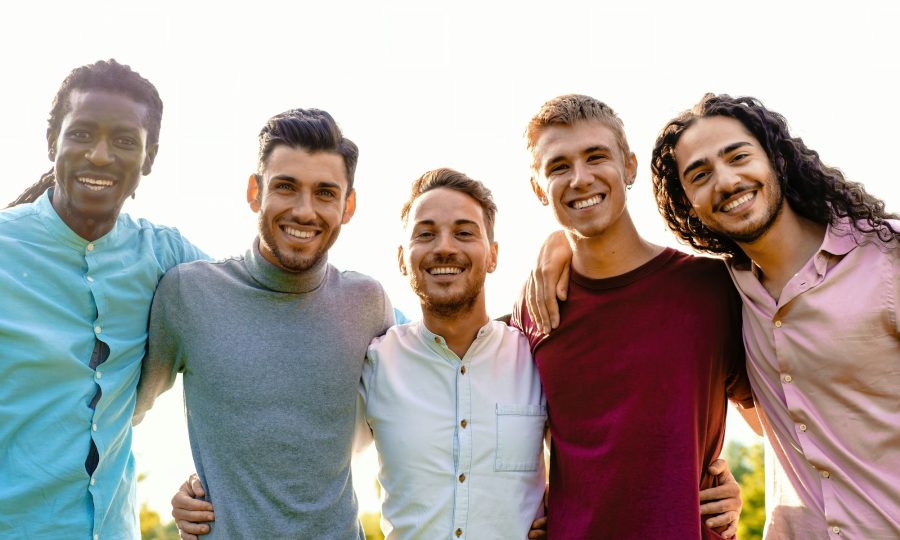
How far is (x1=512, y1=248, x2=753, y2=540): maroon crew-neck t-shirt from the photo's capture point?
3.52 m

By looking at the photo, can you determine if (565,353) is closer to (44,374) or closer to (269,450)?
(269,450)

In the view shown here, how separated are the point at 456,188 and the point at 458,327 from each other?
0.87 meters

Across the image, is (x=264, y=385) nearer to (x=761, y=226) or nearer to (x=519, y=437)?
(x=519, y=437)

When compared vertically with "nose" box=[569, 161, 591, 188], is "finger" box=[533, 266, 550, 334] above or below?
below

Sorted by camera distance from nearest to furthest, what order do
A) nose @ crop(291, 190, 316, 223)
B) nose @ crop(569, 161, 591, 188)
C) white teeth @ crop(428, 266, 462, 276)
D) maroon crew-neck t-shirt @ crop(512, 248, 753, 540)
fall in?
maroon crew-neck t-shirt @ crop(512, 248, 753, 540)
nose @ crop(291, 190, 316, 223)
nose @ crop(569, 161, 591, 188)
white teeth @ crop(428, 266, 462, 276)

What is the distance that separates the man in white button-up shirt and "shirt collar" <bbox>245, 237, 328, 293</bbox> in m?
0.55

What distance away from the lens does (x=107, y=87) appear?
3814 mm

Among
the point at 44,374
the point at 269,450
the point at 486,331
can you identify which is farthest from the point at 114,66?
the point at 486,331

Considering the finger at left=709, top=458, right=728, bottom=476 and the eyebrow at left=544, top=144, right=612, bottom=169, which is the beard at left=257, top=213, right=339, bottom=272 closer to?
the eyebrow at left=544, top=144, right=612, bottom=169

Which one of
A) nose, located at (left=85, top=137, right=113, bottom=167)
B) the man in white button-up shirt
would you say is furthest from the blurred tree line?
nose, located at (left=85, top=137, right=113, bottom=167)

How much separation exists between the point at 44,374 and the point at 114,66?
1.70 metres

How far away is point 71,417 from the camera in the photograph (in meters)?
3.45

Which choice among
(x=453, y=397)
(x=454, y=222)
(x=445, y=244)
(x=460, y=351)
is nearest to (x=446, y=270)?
(x=445, y=244)

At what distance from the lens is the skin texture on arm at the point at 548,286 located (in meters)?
4.07
